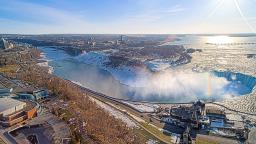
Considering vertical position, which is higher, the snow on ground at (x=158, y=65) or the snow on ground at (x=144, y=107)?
the snow on ground at (x=158, y=65)

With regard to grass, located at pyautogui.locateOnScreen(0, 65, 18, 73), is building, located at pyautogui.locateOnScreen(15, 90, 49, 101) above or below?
above

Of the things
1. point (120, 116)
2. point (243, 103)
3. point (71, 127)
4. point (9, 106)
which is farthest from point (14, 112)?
point (243, 103)

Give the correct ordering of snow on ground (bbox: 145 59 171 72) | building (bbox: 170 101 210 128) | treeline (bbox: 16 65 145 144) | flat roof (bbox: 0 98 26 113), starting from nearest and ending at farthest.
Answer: treeline (bbox: 16 65 145 144)
flat roof (bbox: 0 98 26 113)
building (bbox: 170 101 210 128)
snow on ground (bbox: 145 59 171 72)

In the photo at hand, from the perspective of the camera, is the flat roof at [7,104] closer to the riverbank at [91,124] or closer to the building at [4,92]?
the riverbank at [91,124]

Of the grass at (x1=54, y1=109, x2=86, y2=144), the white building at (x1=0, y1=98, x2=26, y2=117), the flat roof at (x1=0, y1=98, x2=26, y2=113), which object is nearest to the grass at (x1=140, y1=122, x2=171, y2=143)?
the grass at (x1=54, y1=109, x2=86, y2=144)

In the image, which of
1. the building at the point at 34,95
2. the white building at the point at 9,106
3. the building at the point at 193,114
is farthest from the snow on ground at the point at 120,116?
the white building at the point at 9,106

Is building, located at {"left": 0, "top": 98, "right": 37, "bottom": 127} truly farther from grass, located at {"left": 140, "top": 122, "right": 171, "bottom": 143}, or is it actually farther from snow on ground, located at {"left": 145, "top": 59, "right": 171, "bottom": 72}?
snow on ground, located at {"left": 145, "top": 59, "right": 171, "bottom": 72}

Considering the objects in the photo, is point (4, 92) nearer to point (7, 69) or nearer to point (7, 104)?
point (7, 104)

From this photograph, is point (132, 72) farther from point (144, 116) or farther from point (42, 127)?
point (42, 127)
